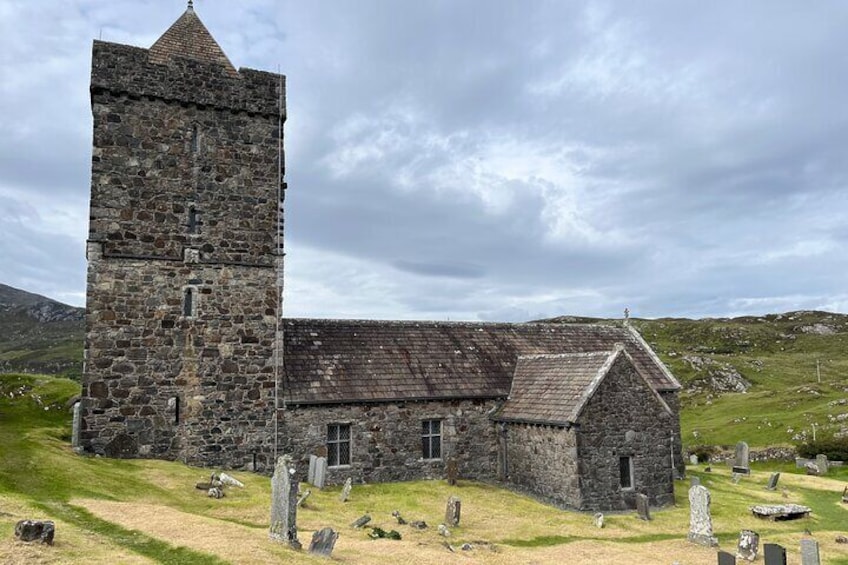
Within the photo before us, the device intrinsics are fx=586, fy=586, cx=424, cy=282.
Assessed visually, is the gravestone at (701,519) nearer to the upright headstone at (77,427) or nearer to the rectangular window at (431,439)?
the rectangular window at (431,439)

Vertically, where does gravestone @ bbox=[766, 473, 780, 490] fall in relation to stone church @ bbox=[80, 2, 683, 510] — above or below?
below

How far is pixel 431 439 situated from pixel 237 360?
9.46 metres

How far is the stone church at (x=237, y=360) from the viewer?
23.0m

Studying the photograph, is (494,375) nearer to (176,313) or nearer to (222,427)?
(222,427)

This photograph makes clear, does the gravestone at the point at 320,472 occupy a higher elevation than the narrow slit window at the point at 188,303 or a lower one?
lower

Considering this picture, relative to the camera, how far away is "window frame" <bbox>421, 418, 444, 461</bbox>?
88.1ft

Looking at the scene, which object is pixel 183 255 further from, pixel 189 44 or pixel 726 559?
pixel 726 559

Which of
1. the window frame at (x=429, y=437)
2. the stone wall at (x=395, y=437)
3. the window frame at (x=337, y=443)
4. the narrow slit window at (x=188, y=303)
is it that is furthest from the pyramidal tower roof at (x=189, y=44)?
the window frame at (x=429, y=437)

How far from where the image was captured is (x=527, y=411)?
2648 centimetres

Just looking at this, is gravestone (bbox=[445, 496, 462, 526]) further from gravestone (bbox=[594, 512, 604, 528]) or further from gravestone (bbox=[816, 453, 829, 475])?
gravestone (bbox=[816, 453, 829, 475])

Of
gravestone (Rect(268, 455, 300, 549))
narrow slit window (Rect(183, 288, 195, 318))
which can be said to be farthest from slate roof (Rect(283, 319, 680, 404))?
gravestone (Rect(268, 455, 300, 549))

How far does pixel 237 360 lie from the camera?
2434 cm

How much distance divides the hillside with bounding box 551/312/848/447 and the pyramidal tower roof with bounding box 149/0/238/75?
4773cm

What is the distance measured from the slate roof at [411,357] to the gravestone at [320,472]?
101 inches
